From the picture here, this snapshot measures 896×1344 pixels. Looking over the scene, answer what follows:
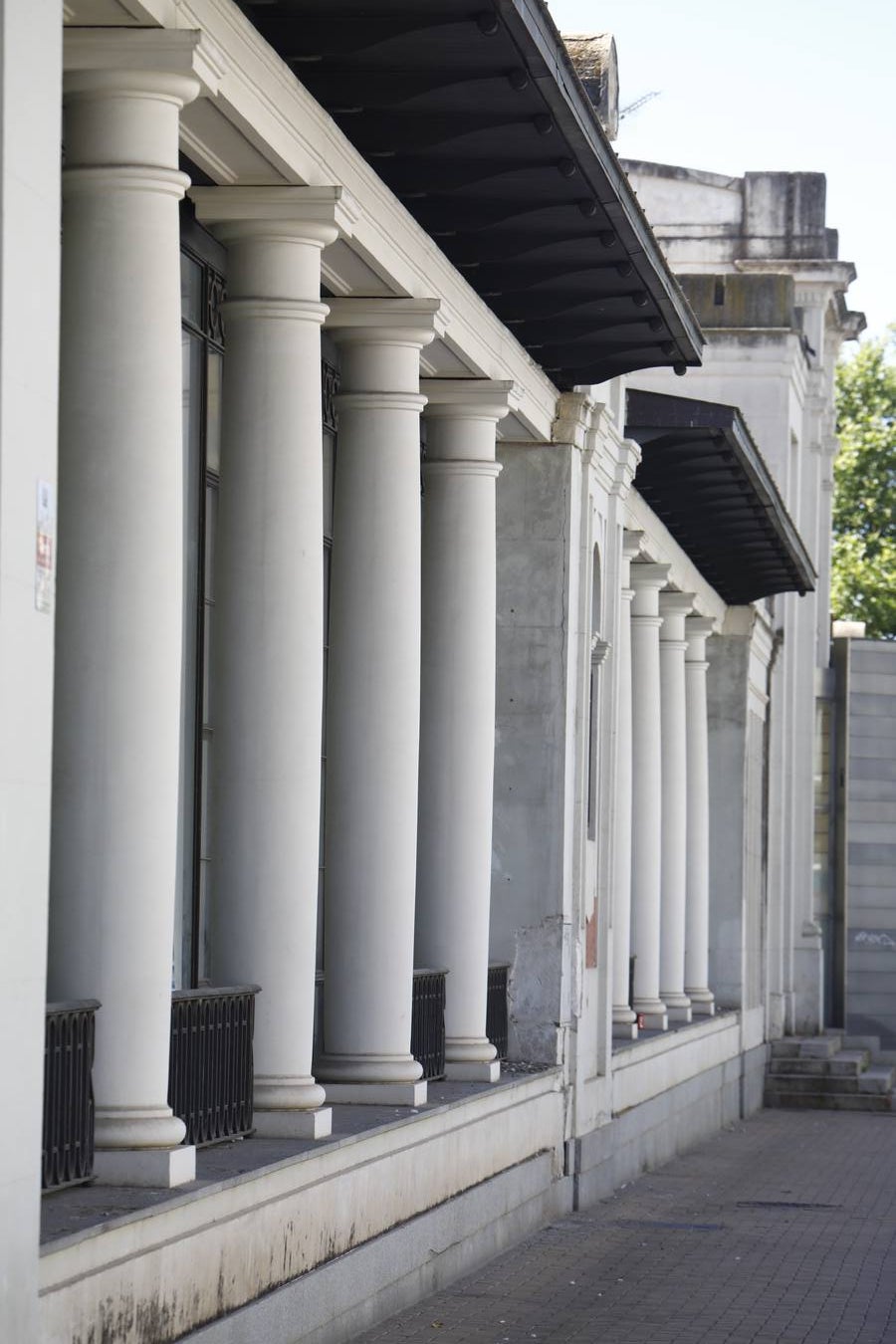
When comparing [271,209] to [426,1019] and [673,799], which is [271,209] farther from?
[673,799]

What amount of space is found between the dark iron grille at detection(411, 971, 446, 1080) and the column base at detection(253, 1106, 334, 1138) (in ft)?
11.0

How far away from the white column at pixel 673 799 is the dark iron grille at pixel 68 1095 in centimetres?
1902

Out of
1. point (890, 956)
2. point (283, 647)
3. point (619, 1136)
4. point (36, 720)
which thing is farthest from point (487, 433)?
point (890, 956)

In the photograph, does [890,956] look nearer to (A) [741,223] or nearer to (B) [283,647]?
(A) [741,223]

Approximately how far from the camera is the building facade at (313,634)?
28.0 ft

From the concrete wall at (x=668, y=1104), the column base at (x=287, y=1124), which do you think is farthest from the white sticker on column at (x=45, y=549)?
the concrete wall at (x=668, y=1104)

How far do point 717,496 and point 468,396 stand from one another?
10.1 meters

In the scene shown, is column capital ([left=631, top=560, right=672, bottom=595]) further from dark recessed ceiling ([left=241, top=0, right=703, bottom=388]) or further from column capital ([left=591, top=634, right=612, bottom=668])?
dark recessed ceiling ([left=241, top=0, right=703, bottom=388])

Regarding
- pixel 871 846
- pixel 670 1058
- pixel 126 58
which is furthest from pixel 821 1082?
pixel 126 58

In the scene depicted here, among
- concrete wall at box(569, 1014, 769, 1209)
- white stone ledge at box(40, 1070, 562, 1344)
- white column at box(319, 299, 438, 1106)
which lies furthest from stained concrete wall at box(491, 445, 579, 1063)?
white column at box(319, 299, 438, 1106)

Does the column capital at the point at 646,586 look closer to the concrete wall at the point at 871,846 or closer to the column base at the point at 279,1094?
the column base at the point at 279,1094

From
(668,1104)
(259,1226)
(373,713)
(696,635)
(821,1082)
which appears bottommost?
(821,1082)

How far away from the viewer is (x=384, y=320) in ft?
43.4

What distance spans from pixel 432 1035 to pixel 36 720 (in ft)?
27.3
